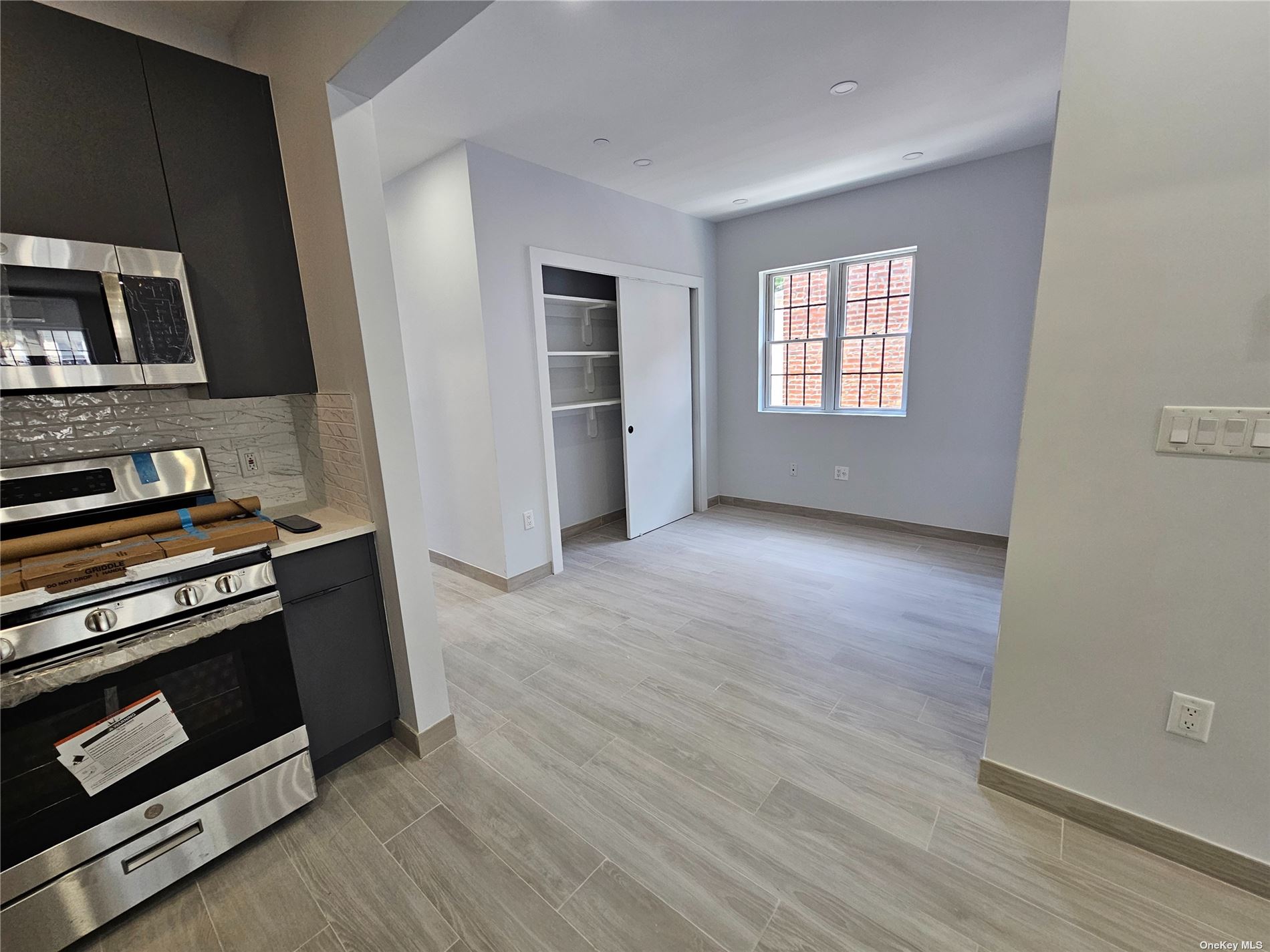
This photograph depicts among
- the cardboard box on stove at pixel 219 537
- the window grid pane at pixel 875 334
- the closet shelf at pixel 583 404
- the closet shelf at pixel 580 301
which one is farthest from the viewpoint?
the window grid pane at pixel 875 334

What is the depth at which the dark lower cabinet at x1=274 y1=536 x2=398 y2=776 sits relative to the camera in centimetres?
171

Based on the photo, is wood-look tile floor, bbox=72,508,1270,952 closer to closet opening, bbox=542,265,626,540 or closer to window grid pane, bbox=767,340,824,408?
closet opening, bbox=542,265,626,540

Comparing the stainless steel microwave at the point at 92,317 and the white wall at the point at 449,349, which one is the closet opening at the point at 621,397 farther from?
the stainless steel microwave at the point at 92,317

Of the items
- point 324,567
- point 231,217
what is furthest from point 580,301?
point 324,567

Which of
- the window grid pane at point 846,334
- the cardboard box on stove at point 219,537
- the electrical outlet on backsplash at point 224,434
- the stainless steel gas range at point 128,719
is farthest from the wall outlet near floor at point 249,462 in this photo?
the window grid pane at point 846,334

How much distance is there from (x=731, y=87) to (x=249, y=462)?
267cm

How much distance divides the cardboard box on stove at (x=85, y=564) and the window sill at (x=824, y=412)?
433 cm

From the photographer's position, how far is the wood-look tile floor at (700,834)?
52.7 inches

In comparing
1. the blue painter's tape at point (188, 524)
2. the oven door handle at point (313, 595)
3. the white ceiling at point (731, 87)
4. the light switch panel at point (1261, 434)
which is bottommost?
the oven door handle at point (313, 595)

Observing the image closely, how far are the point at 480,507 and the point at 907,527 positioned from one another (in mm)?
3374

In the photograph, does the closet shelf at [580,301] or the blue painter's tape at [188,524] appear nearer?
the blue painter's tape at [188,524]

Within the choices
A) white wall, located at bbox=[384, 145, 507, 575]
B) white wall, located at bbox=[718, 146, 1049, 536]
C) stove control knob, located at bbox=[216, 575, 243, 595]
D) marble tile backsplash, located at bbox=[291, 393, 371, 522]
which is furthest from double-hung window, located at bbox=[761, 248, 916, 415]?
stove control knob, located at bbox=[216, 575, 243, 595]

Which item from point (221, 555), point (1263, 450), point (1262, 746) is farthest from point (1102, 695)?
point (221, 555)

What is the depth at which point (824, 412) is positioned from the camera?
452cm
